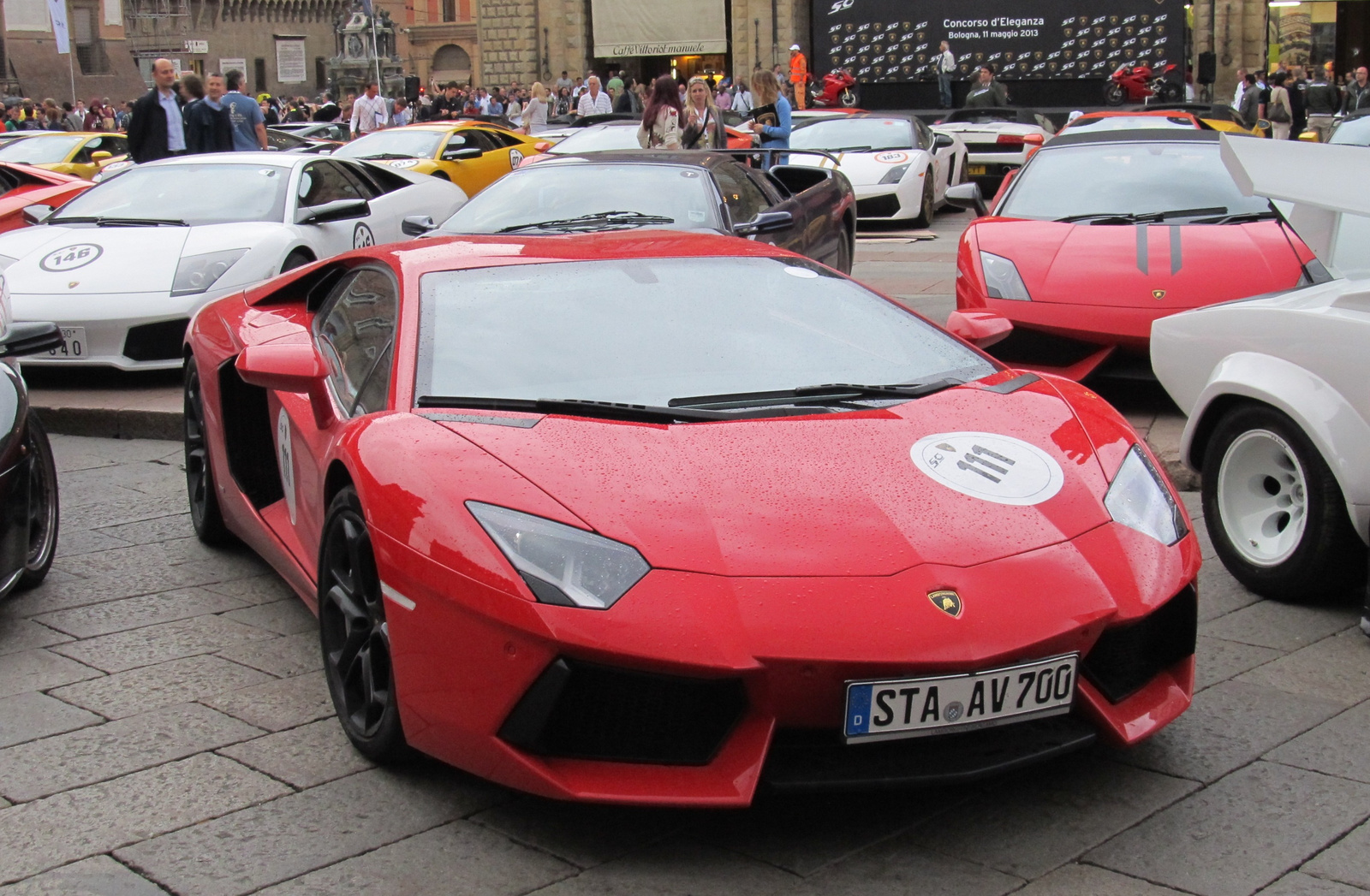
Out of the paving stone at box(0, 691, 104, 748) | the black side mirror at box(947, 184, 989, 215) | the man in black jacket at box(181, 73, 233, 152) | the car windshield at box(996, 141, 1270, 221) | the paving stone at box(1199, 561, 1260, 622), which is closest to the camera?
the paving stone at box(0, 691, 104, 748)

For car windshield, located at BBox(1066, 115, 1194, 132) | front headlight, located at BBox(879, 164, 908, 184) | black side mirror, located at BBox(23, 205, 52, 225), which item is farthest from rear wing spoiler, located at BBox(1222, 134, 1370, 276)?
front headlight, located at BBox(879, 164, 908, 184)

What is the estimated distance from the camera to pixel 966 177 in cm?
1786

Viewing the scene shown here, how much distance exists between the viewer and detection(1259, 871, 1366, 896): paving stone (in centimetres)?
250

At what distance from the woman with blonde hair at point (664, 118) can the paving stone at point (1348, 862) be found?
914 centimetres

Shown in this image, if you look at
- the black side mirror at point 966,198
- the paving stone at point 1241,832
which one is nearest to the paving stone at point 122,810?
the paving stone at point 1241,832

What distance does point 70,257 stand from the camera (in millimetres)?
7867

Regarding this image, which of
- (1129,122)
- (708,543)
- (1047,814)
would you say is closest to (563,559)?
(708,543)

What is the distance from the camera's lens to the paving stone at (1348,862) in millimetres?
2553

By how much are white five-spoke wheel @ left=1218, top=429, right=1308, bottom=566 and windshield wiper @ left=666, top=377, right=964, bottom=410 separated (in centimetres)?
130

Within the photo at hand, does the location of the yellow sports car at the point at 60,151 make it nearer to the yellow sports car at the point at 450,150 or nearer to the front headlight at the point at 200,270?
the yellow sports car at the point at 450,150

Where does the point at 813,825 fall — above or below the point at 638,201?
below

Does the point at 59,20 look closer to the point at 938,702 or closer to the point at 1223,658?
the point at 1223,658

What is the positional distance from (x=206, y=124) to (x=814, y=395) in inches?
379

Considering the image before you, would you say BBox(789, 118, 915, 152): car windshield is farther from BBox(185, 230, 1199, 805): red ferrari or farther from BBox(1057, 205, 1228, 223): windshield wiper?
BBox(185, 230, 1199, 805): red ferrari
